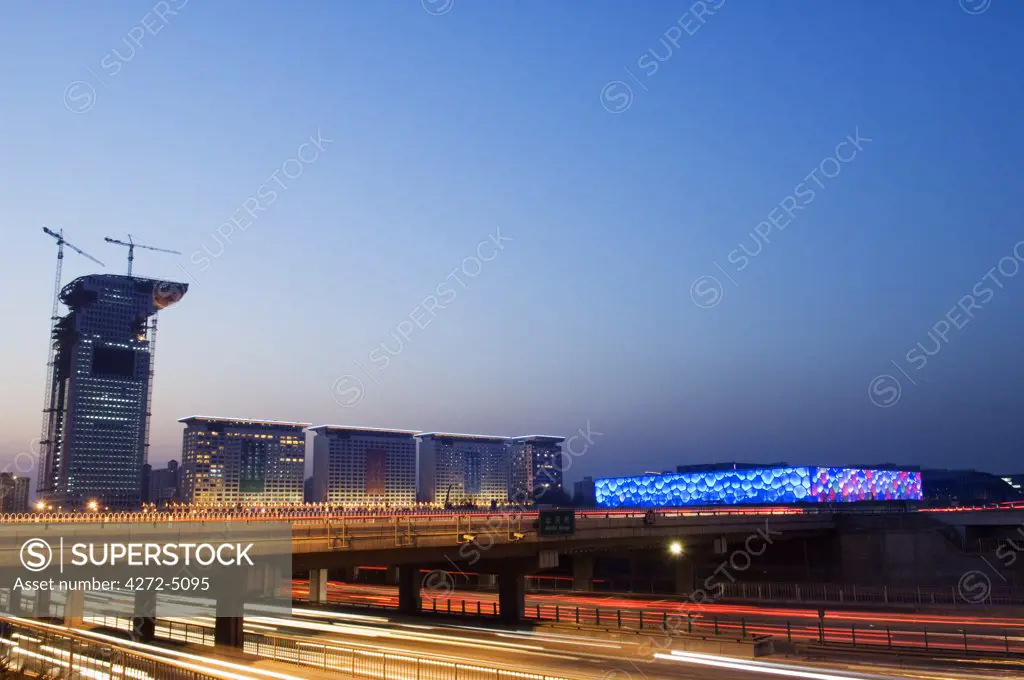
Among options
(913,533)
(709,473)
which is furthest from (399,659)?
(709,473)

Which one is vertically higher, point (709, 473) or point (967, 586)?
point (709, 473)

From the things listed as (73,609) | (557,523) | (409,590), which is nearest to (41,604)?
(73,609)

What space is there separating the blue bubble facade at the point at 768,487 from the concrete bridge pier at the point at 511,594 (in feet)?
344

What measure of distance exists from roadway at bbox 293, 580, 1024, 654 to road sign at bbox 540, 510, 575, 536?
427cm

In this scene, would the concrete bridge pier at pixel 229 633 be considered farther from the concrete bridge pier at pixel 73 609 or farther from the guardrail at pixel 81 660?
the guardrail at pixel 81 660

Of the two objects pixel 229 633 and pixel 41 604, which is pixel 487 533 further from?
pixel 41 604

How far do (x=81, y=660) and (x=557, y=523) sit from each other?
30.3 metres

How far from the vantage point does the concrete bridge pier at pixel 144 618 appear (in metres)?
38.5

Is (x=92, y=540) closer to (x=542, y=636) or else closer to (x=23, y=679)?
(x=23, y=679)

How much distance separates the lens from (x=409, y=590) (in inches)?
2158

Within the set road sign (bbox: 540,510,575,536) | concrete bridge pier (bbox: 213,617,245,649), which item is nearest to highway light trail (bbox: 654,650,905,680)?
road sign (bbox: 540,510,575,536)

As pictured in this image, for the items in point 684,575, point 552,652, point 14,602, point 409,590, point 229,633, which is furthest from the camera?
point 684,575

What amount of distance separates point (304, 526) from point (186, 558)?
5103 mm

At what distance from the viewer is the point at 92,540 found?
28.5 metres
